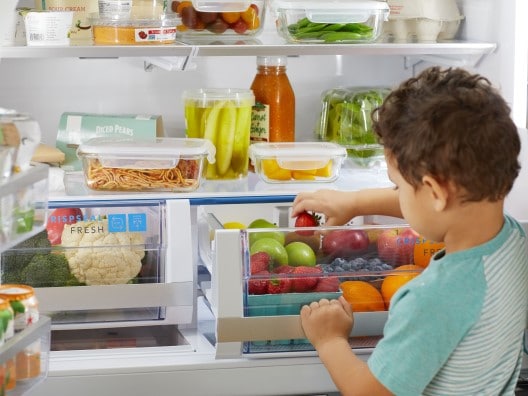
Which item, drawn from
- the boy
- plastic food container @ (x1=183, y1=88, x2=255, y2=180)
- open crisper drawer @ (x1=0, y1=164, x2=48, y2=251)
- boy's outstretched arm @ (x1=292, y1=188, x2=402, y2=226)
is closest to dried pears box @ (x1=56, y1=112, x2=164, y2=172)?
plastic food container @ (x1=183, y1=88, x2=255, y2=180)

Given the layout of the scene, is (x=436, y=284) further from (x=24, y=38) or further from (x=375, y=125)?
(x=24, y=38)

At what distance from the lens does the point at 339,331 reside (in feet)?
5.88

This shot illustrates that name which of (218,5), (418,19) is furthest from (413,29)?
(218,5)

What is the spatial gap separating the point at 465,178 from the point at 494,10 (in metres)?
1.06

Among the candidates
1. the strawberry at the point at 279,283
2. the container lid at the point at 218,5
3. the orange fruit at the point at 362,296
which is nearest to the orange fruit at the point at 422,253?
the orange fruit at the point at 362,296

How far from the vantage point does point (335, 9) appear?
229 centimetres

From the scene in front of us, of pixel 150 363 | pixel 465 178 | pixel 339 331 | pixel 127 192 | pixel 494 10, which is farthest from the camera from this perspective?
pixel 494 10

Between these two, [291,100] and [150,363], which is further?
[291,100]

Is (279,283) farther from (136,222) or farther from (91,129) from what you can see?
(91,129)

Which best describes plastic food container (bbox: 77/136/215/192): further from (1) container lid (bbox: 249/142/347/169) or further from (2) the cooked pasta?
(1) container lid (bbox: 249/142/347/169)

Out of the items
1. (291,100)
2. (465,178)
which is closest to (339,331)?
(465,178)

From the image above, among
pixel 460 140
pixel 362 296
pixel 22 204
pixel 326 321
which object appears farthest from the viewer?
pixel 362 296

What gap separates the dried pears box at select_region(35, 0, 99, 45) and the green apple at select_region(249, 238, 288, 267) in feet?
2.19

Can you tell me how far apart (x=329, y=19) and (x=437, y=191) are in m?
0.94
